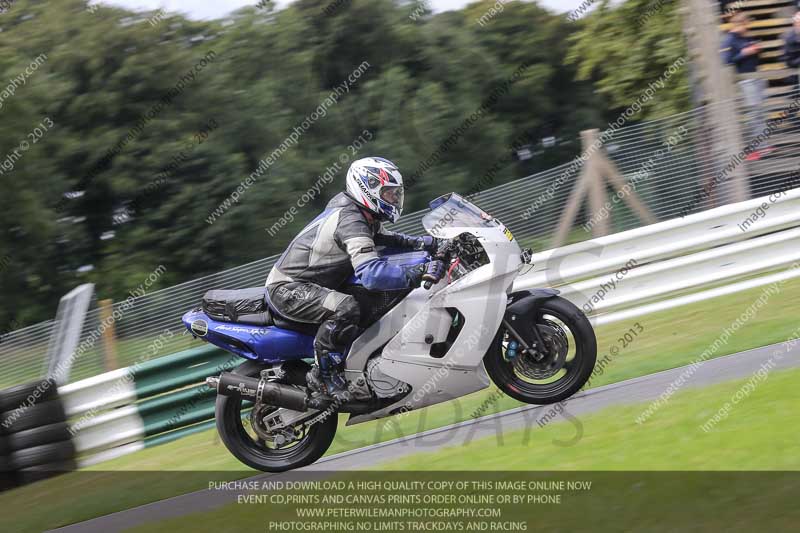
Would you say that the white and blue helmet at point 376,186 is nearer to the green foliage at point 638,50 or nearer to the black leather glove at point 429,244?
the black leather glove at point 429,244

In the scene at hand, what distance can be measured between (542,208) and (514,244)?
11.1ft

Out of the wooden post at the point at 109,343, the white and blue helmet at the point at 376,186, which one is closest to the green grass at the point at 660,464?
the white and blue helmet at the point at 376,186

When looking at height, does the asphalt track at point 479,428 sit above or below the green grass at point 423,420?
above

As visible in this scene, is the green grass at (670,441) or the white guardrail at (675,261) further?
the white guardrail at (675,261)

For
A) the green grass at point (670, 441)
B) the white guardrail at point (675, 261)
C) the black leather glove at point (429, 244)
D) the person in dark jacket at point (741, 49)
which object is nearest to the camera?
the green grass at point (670, 441)

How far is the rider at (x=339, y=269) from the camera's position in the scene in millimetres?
6418

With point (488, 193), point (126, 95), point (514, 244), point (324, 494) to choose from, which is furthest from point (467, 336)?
point (126, 95)

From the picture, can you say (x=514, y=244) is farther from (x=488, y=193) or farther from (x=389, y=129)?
(x=389, y=129)

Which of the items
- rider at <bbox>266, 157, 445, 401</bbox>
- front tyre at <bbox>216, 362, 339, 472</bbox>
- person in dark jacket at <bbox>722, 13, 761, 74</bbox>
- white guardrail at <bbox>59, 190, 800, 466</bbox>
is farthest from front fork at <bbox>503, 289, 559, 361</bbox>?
person in dark jacket at <bbox>722, 13, 761, 74</bbox>

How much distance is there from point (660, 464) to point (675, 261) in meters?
4.55

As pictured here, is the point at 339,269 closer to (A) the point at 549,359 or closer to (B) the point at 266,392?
(B) the point at 266,392

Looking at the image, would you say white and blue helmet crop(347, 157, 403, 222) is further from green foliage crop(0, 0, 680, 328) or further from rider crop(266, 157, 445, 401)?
green foliage crop(0, 0, 680, 328)

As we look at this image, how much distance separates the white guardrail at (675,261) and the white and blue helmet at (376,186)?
326 cm

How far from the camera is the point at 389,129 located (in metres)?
27.1
